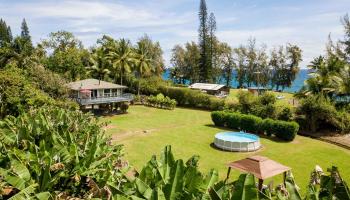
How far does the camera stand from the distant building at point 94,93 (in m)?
40.0

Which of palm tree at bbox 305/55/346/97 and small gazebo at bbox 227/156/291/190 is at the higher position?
palm tree at bbox 305/55/346/97

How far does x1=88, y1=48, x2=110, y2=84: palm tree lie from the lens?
5356 centimetres

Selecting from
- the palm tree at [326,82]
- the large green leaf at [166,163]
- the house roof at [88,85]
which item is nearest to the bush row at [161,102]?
the house roof at [88,85]

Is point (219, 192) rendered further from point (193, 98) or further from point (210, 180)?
point (193, 98)

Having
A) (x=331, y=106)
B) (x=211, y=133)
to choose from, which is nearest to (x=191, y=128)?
(x=211, y=133)

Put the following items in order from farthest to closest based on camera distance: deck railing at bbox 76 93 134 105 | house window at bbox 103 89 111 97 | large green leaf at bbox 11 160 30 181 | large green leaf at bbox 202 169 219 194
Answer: house window at bbox 103 89 111 97, deck railing at bbox 76 93 134 105, large green leaf at bbox 11 160 30 181, large green leaf at bbox 202 169 219 194

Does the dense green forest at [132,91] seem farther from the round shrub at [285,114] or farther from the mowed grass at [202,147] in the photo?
the mowed grass at [202,147]

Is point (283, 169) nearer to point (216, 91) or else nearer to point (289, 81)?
point (216, 91)

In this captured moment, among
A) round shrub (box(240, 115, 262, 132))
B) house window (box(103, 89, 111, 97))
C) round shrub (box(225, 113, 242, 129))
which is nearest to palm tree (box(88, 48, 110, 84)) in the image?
house window (box(103, 89, 111, 97))

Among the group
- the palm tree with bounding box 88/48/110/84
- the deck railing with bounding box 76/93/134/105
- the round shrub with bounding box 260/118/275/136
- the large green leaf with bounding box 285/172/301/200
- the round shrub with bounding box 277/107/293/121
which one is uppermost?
the palm tree with bounding box 88/48/110/84

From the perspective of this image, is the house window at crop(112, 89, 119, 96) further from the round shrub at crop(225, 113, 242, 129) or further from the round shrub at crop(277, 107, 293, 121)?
the round shrub at crop(277, 107, 293, 121)

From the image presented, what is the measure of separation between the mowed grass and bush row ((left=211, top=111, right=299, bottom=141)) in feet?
3.84

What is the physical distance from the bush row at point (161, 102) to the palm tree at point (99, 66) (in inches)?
373

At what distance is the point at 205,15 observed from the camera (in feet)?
244
